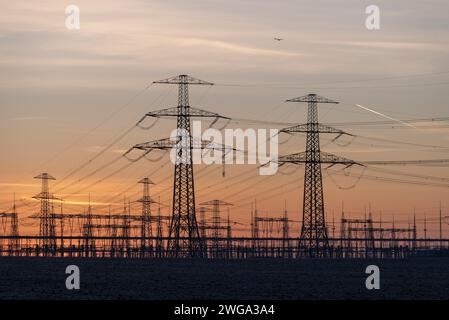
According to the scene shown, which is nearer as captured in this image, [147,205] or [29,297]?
[29,297]

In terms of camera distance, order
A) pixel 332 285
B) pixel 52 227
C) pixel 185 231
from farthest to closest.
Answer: pixel 52 227
pixel 185 231
pixel 332 285

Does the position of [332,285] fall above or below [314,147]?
below
